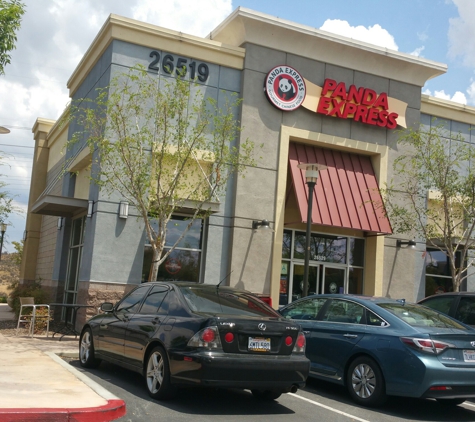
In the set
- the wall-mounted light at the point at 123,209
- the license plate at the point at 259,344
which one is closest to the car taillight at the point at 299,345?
the license plate at the point at 259,344

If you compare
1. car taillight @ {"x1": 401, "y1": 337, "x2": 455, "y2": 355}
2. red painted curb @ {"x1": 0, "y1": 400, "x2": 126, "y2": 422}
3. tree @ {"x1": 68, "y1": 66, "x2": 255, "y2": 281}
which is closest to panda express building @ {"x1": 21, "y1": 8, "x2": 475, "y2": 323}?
tree @ {"x1": 68, "y1": 66, "x2": 255, "y2": 281}

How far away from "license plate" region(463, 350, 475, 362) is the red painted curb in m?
4.60

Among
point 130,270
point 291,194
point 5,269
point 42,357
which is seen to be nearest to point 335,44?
point 291,194

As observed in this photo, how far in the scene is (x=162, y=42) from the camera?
1675 cm

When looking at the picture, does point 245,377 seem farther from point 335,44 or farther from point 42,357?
point 335,44

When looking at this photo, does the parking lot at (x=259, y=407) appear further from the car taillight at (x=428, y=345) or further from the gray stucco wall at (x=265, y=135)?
the gray stucco wall at (x=265, y=135)

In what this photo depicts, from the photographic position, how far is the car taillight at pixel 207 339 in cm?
726

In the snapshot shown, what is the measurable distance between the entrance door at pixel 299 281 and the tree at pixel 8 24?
10.4 m

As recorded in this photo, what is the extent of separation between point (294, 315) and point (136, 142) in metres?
5.90

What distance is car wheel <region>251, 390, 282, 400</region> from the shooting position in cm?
827

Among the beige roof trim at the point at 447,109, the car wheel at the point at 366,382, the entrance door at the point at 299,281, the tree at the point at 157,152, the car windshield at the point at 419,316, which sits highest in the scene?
the beige roof trim at the point at 447,109

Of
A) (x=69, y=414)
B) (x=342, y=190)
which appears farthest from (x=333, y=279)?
(x=69, y=414)

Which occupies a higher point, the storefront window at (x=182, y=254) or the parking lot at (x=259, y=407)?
the storefront window at (x=182, y=254)

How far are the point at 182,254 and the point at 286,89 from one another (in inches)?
226
